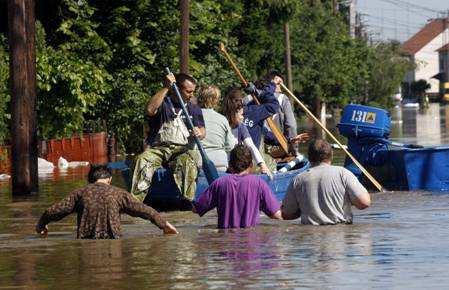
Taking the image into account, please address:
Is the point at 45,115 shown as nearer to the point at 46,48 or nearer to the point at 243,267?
the point at 46,48

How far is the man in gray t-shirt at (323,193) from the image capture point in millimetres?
15188

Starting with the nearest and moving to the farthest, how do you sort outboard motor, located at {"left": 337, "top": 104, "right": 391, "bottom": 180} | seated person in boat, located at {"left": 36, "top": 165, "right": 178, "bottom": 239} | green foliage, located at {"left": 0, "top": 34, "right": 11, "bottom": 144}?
seated person in boat, located at {"left": 36, "top": 165, "right": 178, "bottom": 239}
outboard motor, located at {"left": 337, "top": 104, "right": 391, "bottom": 180}
green foliage, located at {"left": 0, "top": 34, "right": 11, "bottom": 144}

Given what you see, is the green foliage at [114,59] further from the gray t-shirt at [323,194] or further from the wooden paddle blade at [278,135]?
the gray t-shirt at [323,194]

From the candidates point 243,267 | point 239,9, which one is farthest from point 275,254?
point 239,9

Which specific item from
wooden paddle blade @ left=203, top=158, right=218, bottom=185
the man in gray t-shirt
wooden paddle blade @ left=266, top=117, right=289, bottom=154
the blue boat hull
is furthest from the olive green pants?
the blue boat hull

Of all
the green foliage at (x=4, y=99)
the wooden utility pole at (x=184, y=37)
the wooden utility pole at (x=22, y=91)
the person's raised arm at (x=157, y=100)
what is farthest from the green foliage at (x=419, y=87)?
the person's raised arm at (x=157, y=100)

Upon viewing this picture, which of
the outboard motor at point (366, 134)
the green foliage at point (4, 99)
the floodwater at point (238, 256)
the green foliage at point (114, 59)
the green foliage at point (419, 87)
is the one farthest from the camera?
the green foliage at point (419, 87)

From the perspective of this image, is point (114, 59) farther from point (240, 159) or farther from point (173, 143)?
point (240, 159)

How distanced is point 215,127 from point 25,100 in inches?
208

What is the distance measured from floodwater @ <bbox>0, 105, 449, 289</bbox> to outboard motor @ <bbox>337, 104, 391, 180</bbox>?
5.46 m

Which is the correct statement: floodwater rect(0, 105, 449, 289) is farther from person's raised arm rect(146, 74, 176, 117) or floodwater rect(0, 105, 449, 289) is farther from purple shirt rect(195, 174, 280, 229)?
person's raised arm rect(146, 74, 176, 117)

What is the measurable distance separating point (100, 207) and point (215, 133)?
541cm

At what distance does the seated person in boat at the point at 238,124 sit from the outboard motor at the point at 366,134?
4.35 meters

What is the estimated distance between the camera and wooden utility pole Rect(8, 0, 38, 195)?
79.9 feet
